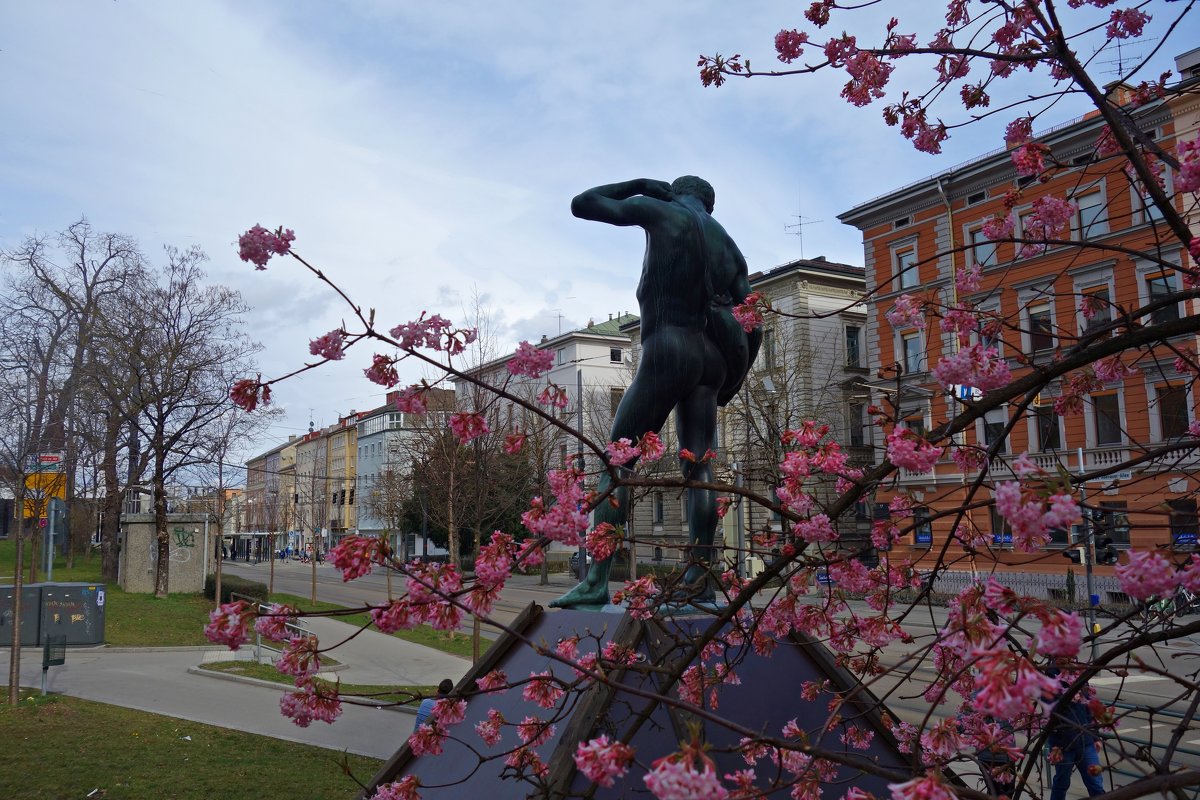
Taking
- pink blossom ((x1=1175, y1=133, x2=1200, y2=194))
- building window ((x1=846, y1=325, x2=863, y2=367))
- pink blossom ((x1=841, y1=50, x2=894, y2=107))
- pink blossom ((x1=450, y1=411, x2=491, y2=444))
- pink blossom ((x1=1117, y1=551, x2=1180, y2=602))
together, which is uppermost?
building window ((x1=846, y1=325, x2=863, y2=367))

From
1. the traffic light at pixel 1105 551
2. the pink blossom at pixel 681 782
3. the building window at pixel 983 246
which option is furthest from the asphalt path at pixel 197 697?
the pink blossom at pixel 681 782

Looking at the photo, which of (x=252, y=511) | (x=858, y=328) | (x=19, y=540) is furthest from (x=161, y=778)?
(x=252, y=511)

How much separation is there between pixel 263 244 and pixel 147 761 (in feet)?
25.3

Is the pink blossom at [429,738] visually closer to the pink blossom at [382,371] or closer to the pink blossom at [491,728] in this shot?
the pink blossom at [491,728]

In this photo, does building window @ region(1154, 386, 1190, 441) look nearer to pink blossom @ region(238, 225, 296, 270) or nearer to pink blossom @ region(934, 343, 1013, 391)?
pink blossom @ region(934, 343, 1013, 391)

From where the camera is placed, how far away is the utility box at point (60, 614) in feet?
47.6

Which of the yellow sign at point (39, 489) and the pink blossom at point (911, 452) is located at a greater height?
the yellow sign at point (39, 489)

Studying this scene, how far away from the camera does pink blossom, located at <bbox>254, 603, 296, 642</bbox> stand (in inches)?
107

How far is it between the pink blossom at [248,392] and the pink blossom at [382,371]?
12.5 inches

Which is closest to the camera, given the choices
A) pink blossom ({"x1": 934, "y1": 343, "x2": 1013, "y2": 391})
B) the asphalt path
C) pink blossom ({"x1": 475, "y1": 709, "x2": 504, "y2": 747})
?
pink blossom ({"x1": 934, "y1": 343, "x2": 1013, "y2": 391})

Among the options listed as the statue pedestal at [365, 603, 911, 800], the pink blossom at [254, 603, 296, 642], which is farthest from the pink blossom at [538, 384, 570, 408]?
the statue pedestal at [365, 603, 911, 800]

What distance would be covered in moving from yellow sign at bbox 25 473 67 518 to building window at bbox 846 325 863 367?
32945mm

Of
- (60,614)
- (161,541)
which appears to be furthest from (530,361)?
(161,541)

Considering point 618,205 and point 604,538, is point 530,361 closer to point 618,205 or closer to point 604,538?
point 604,538
